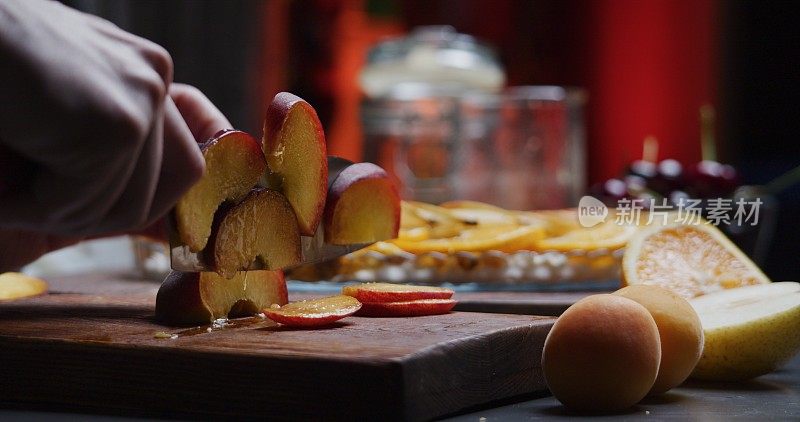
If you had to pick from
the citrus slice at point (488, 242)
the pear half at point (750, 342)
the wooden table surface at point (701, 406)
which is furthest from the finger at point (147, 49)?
the citrus slice at point (488, 242)

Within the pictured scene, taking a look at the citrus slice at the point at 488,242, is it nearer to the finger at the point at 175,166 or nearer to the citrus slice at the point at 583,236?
the citrus slice at the point at 583,236

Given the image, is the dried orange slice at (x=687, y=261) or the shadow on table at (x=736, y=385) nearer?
the shadow on table at (x=736, y=385)

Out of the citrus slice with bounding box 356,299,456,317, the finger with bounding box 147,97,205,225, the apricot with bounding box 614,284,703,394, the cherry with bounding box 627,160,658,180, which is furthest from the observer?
the cherry with bounding box 627,160,658,180

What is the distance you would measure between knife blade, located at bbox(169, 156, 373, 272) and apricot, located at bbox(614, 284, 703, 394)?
41 centimetres

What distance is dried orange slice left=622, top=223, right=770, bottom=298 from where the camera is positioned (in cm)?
131

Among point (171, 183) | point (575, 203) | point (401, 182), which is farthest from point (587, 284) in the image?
point (401, 182)

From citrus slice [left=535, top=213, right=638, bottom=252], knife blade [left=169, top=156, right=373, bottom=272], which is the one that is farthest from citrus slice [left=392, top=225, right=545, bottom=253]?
knife blade [left=169, top=156, right=373, bottom=272]

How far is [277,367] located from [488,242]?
73 cm

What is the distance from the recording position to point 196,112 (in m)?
1.33

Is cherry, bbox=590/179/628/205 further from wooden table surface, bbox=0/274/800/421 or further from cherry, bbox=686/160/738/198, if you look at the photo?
wooden table surface, bbox=0/274/800/421

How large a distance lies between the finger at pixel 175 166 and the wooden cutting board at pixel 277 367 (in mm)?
151

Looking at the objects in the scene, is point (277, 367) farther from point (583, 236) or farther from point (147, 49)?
point (583, 236)

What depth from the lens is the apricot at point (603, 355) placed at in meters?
0.91

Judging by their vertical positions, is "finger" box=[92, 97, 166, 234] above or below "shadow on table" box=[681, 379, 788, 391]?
above
